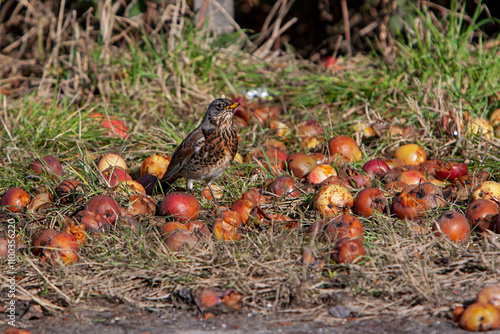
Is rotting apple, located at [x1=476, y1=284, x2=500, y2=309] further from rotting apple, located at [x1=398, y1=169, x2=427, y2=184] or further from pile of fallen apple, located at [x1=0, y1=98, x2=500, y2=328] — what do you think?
rotting apple, located at [x1=398, y1=169, x2=427, y2=184]

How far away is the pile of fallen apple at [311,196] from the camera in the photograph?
3254 mm

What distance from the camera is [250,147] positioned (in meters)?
5.20

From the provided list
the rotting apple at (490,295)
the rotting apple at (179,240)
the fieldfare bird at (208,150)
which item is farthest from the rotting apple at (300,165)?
the rotting apple at (490,295)

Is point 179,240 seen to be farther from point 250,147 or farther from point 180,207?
point 250,147

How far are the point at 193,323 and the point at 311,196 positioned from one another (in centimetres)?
154

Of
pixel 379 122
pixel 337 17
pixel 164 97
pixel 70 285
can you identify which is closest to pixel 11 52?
pixel 164 97

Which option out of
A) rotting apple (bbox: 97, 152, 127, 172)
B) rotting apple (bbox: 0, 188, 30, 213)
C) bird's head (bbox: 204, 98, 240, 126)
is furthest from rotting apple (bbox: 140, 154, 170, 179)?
rotting apple (bbox: 0, 188, 30, 213)

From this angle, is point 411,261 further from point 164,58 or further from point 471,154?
point 164,58

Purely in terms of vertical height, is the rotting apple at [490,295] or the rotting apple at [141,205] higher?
the rotting apple at [490,295]

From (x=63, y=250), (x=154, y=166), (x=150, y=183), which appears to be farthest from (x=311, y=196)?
(x=63, y=250)

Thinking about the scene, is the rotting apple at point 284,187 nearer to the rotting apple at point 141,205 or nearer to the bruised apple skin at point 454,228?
the rotting apple at point 141,205

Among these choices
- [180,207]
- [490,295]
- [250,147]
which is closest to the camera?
[490,295]

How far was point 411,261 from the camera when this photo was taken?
3.00 m

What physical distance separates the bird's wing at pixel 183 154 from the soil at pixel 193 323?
1692mm
